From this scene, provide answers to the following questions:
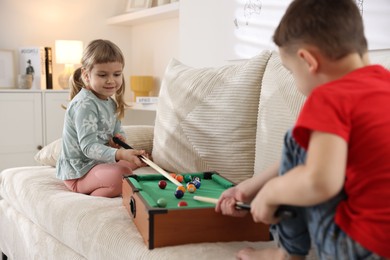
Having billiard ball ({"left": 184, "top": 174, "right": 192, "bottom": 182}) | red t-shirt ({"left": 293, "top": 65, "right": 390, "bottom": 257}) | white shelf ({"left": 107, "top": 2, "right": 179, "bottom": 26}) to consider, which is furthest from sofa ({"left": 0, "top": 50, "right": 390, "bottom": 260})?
white shelf ({"left": 107, "top": 2, "right": 179, "bottom": 26})

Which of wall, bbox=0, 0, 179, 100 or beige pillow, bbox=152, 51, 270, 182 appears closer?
beige pillow, bbox=152, 51, 270, 182

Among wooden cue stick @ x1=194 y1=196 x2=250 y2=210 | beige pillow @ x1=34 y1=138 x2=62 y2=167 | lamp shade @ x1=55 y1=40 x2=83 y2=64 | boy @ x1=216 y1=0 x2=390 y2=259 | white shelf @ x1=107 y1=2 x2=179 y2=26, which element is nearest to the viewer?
boy @ x1=216 y1=0 x2=390 y2=259

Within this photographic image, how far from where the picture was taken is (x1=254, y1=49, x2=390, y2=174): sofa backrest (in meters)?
1.64

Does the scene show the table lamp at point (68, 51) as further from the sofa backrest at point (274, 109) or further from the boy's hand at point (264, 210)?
the boy's hand at point (264, 210)

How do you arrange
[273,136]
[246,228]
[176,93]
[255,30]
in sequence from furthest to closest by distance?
1. [255,30]
2. [176,93]
3. [273,136]
4. [246,228]

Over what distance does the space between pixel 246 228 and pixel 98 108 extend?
3.08ft

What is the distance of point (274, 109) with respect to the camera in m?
1.73

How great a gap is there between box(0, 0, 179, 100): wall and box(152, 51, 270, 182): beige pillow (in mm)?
1925

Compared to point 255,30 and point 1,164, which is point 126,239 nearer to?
point 255,30

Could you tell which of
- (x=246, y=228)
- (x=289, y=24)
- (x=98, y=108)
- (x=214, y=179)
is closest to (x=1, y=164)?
(x=98, y=108)

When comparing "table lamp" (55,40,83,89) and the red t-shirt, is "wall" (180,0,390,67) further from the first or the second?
the red t-shirt

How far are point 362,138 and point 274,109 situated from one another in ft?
2.73

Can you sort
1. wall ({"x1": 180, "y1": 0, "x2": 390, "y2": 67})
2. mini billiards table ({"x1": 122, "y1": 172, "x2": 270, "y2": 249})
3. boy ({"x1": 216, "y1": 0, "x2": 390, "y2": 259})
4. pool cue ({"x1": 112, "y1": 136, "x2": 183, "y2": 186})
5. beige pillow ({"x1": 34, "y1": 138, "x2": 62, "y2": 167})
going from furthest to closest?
wall ({"x1": 180, "y1": 0, "x2": 390, "y2": 67}), beige pillow ({"x1": 34, "y1": 138, "x2": 62, "y2": 167}), pool cue ({"x1": 112, "y1": 136, "x2": 183, "y2": 186}), mini billiards table ({"x1": 122, "y1": 172, "x2": 270, "y2": 249}), boy ({"x1": 216, "y1": 0, "x2": 390, "y2": 259})

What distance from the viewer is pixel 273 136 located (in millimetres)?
1711
